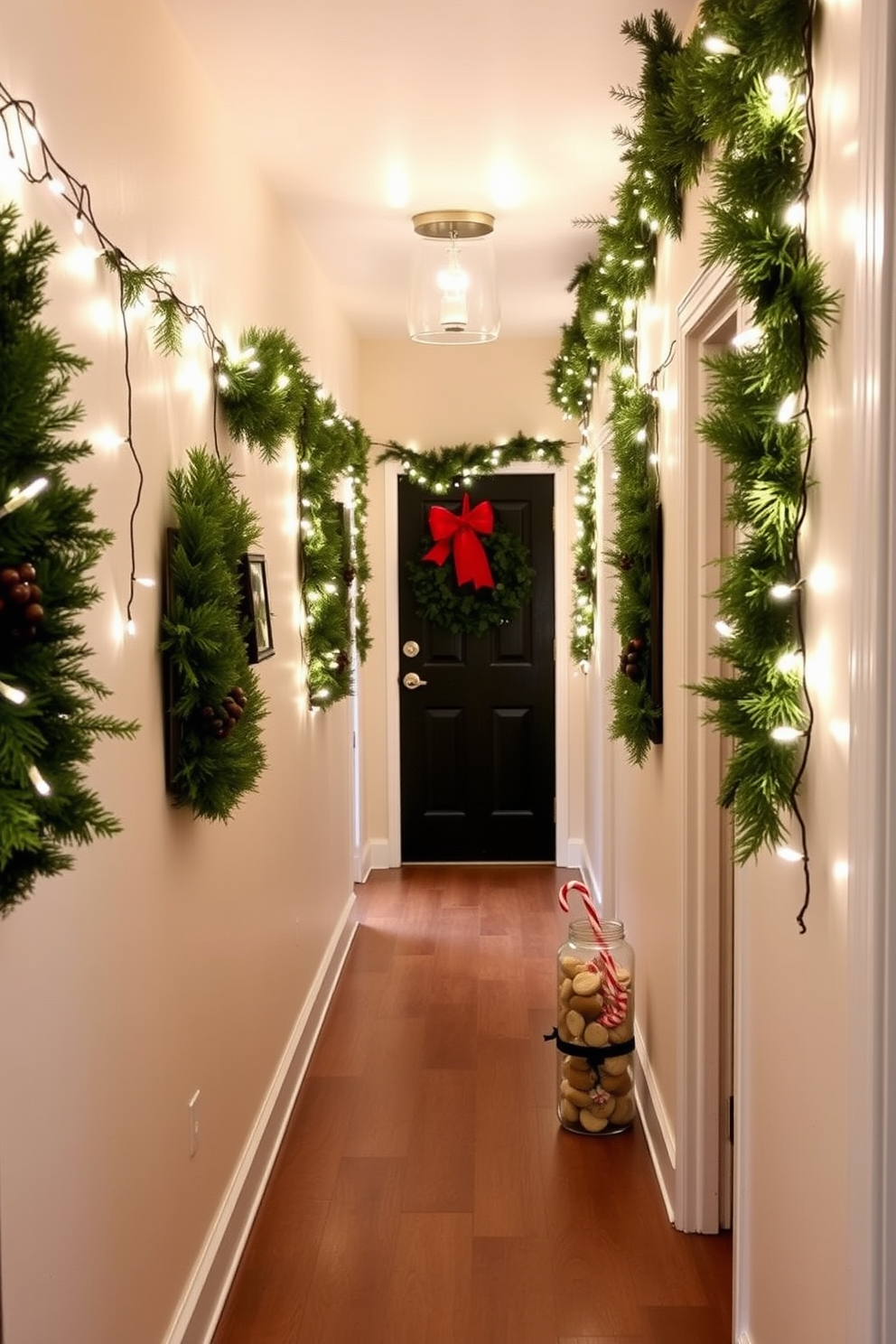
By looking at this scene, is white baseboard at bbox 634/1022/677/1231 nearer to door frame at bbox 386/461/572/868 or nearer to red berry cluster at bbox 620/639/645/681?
red berry cluster at bbox 620/639/645/681

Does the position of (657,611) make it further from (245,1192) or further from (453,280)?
(245,1192)

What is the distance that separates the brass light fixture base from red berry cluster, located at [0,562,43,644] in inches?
124

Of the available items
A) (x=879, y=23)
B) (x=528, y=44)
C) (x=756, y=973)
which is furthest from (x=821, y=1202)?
(x=528, y=44)

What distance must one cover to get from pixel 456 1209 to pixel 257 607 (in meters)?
1.55

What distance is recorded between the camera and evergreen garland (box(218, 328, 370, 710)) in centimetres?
314

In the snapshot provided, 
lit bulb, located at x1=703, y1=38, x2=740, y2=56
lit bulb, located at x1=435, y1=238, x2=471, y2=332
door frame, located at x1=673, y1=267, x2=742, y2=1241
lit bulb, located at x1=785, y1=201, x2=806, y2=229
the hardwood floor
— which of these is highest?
lit bulb, located at x1=435, y1=238, x2=471, y2=332

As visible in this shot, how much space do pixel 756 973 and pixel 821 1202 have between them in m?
0.47

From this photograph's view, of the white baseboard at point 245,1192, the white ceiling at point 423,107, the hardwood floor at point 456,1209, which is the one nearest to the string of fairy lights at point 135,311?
the white ceiling at point 423,107

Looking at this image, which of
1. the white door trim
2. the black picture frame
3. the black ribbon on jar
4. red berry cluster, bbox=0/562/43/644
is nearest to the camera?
red berry cluster, bbox=0/562/43/644

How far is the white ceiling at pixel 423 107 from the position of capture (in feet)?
8.75

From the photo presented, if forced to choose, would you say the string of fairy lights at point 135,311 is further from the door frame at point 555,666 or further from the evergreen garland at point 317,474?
the door frame at point 555,666

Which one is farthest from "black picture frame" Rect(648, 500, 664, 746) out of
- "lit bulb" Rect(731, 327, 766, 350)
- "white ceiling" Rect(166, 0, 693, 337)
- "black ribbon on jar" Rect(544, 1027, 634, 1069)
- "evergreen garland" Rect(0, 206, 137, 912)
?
"evergreen garland" Rect(0, 206, 137, 912)

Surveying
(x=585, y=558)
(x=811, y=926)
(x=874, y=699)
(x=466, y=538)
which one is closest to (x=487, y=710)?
(x=466, y=538)

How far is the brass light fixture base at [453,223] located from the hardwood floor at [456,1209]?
2663mm
